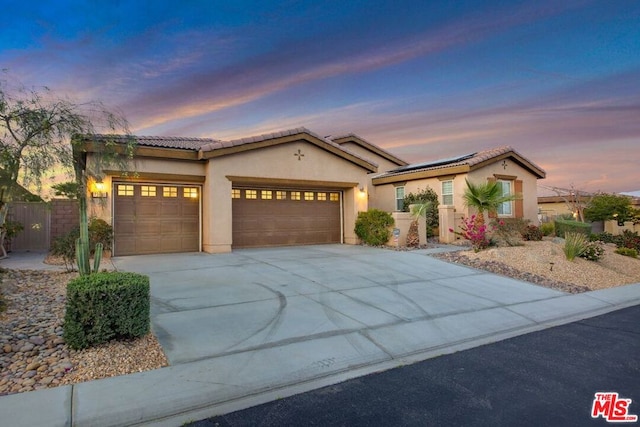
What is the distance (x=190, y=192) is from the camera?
13.7m

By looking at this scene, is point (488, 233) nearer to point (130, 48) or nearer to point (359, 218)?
point (359, 218)

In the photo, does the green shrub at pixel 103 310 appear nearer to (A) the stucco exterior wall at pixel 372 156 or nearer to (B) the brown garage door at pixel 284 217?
(B) the brown garage door at pixel 284 217

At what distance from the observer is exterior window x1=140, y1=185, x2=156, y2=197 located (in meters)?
12.8

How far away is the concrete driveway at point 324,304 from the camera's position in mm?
4930

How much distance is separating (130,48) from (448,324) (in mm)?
11123

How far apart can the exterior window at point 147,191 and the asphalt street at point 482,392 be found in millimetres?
11261

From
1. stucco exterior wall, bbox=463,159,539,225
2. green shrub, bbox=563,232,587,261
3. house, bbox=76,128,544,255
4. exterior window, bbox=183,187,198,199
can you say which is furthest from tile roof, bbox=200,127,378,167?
green shrub, bbox=563,232,587,261

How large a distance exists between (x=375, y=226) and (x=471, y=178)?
5429 millimetres

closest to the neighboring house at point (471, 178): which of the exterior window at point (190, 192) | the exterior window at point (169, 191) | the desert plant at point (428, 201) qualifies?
the desert plant at point (428, 201)

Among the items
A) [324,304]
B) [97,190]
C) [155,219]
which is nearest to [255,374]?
[324,304]

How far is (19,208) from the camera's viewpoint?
14.0 m

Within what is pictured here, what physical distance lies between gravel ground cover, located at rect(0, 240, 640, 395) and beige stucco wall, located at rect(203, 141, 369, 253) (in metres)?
4.90

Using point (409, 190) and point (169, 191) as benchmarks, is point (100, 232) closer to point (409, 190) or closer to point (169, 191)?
point (169, 191)

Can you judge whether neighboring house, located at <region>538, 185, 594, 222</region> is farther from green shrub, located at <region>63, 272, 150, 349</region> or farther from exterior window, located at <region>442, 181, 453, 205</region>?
green shrub, located at <region>63, 272, 150, 349</region>
